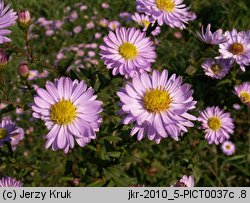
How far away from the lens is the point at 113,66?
202 cm

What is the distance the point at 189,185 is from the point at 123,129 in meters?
0.66

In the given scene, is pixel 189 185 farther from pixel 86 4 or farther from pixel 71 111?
pixel 86 4

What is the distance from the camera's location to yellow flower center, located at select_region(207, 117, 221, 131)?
2758 mm

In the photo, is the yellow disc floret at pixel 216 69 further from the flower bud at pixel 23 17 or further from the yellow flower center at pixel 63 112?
the flower bud at pixel 23 17

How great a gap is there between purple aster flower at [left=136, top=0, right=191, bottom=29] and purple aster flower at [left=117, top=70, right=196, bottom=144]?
1.19 ft

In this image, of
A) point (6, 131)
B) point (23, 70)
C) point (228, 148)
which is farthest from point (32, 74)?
point (228, 148)

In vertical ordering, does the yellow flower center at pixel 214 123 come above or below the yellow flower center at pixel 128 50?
below

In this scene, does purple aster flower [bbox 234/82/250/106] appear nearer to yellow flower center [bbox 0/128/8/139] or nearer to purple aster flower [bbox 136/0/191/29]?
purple aster flower [bbox 136/0/191/29]

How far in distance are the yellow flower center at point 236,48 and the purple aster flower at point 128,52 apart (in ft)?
2.21

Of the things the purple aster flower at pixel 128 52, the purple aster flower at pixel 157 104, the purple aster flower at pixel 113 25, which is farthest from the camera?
the purple aster flower at pixel 113 25

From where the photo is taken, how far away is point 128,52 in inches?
84.7

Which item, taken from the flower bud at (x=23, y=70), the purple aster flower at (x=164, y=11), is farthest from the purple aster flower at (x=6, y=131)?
the purple aster flower at (x=164, y=11)

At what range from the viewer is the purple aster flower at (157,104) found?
178 cm

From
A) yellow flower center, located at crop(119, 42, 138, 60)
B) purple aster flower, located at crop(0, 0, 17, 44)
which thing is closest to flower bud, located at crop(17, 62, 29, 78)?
purple aster flower, located at crop(0, 0, 17, 44)
